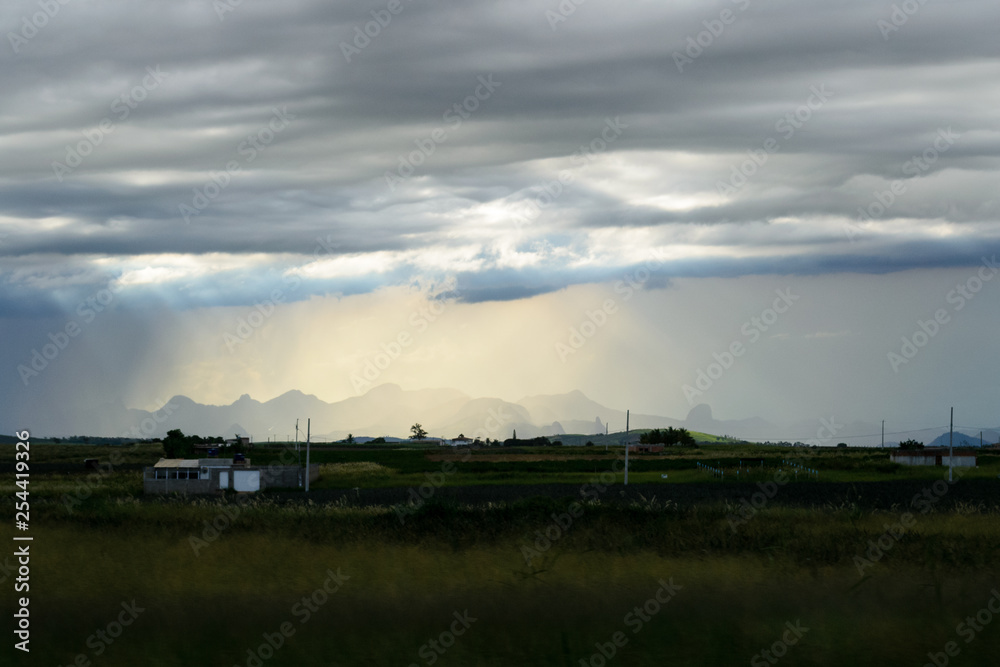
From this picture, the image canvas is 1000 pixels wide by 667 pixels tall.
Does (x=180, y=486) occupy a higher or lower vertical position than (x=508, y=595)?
lower

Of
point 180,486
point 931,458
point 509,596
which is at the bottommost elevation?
point 180,486

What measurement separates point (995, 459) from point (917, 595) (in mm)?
133655

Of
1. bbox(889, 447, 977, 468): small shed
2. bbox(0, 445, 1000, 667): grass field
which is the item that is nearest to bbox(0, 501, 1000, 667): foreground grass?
bbox(0, 445, 1000, 667): grass field

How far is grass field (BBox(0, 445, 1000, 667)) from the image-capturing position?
14.0m

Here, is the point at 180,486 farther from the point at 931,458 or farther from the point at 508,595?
the point at 931,458

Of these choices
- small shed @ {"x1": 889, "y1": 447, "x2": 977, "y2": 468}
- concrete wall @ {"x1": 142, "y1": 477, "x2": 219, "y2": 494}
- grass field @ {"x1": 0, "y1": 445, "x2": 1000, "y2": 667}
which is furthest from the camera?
small shed @ {"x1": 889, "y1": 447, "x2": 977, "y2": 468}

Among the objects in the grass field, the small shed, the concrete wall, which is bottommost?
the concrete wall

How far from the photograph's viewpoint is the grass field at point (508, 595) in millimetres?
13984

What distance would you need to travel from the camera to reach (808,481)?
3526 inches

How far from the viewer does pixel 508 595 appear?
17156 mm

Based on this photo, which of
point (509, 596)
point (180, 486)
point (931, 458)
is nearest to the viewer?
point (509, 596)

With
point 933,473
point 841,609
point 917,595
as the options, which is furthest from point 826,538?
point 933,473

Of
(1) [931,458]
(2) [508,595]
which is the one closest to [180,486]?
(2) [508,595]

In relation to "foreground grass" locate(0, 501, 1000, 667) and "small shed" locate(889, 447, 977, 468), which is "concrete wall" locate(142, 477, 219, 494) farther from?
"small shed" locate(889, 447, 977, 468)
